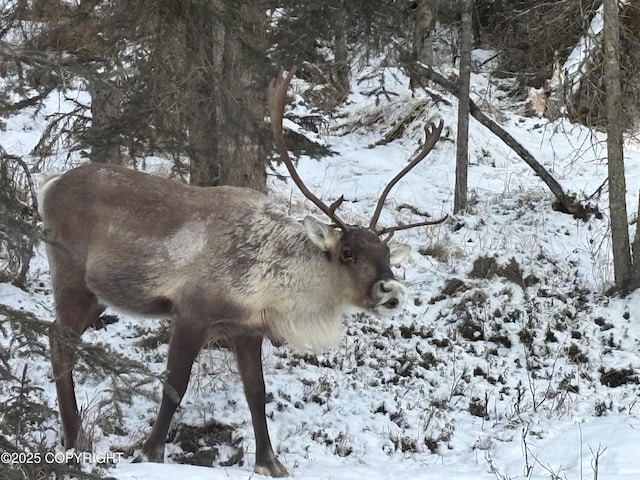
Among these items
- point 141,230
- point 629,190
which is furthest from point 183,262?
point 629,190

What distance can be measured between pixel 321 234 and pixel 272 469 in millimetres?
1519

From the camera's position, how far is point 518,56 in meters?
16.3

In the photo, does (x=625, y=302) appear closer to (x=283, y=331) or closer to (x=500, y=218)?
(x=500, y=218)

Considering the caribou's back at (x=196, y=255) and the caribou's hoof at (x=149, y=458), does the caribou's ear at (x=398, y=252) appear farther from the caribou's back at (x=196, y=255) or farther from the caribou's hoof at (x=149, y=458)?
the caribou's hoof at (x=149, y=458)

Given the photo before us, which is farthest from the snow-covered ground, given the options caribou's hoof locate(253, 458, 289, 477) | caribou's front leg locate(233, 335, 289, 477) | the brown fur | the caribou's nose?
the caribou's nose

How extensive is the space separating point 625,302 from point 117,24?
17.3 feet

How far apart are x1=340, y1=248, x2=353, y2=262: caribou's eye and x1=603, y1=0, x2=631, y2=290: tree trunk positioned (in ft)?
12.0

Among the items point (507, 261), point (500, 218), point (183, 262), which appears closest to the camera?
point (183, 262)

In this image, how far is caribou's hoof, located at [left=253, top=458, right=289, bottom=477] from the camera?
187 inches

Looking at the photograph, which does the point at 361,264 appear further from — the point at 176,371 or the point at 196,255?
the point at 176,371

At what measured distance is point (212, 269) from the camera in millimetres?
4852

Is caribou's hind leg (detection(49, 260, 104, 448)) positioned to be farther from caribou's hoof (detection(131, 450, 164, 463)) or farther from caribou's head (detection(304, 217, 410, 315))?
caribou's head (detection(304, 217, 410, 315))

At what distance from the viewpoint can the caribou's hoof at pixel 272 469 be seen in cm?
476

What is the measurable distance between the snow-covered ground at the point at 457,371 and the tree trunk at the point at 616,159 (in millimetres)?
322
